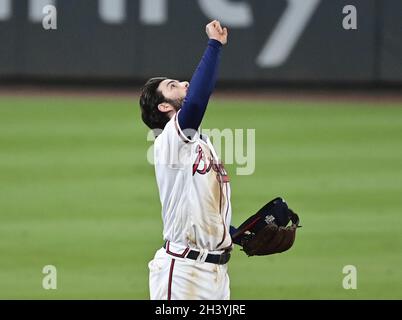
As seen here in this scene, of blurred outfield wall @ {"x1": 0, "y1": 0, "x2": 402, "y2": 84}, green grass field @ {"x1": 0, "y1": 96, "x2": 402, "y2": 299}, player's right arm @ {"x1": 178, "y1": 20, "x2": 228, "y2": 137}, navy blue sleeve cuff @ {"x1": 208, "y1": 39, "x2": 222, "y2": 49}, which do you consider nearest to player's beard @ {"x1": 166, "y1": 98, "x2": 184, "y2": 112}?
player's right arm @ {"x1": 178, "y1": 20, "x2": 228, "y2": 137}

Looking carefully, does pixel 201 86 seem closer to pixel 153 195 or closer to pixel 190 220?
pixel 190 220

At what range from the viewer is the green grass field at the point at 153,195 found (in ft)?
25.6

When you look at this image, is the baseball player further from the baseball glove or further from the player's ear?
the baseball glove

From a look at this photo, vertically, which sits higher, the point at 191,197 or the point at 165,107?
the point at 165,107

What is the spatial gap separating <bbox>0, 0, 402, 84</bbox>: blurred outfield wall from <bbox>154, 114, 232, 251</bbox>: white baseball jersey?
7.46 metres

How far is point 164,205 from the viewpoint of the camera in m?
5.19

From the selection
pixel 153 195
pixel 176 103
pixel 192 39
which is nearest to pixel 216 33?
pixel 176 103

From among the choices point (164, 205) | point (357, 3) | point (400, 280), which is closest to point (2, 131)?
point (357, 3)

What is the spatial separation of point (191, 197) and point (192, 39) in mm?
7707

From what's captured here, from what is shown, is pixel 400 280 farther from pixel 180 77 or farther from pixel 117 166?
pixel 180 77

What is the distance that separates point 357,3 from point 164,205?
7944 mm

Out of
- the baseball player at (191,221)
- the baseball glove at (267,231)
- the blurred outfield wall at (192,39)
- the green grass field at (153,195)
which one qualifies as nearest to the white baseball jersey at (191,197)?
the baseball player at (191,221)

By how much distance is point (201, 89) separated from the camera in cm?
482

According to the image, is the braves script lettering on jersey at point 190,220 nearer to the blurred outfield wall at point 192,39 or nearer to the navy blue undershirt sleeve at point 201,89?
the navy blue undershirt sleeve at point 201,89
